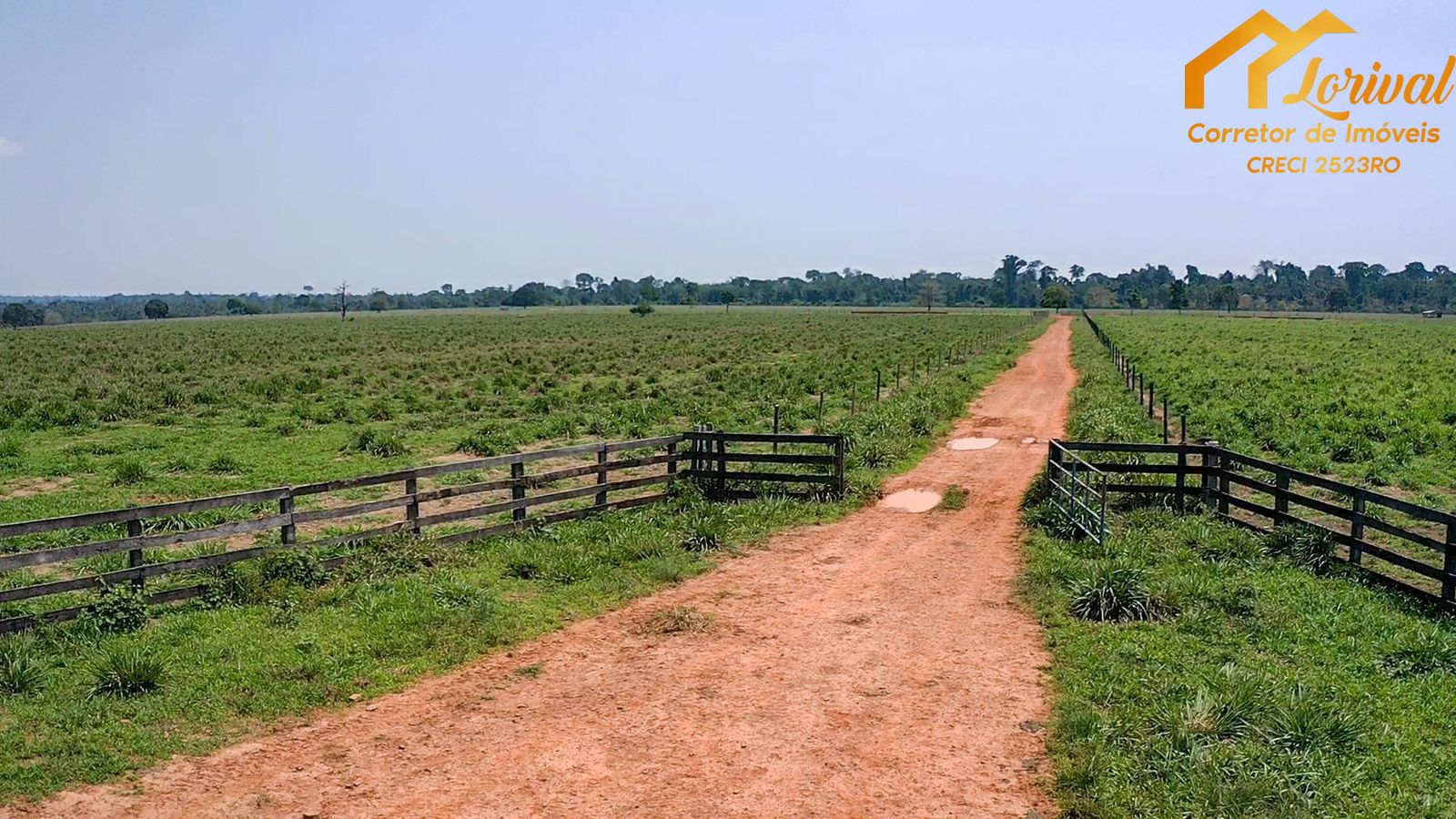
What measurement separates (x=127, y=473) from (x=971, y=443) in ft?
60.7

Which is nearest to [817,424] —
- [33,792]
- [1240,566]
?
[1240,566]

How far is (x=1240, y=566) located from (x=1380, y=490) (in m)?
7.57

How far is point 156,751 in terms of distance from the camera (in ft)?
23.7

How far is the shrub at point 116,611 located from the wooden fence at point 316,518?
10 centimetres

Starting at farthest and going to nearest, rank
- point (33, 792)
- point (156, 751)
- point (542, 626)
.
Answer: point (542, 626) → point (156, 751) → point (33, 792)

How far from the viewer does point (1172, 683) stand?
27.3 ft

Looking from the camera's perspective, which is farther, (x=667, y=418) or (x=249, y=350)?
(x=249, y=350)

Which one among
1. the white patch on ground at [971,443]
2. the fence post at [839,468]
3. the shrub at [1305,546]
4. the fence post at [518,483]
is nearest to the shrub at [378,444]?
the fence post at [518,483]

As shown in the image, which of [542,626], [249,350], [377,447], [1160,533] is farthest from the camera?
[249,350]

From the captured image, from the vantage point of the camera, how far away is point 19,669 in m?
8.24

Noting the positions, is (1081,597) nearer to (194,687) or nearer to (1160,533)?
(1160,533)

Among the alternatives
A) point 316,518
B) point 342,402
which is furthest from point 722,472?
point 342,402

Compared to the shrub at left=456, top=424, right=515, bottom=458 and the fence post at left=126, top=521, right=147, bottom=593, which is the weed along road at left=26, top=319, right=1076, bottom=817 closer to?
the fence post at left=126, top=521, right=147, bottom=593

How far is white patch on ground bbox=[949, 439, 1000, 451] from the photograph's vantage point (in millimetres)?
22031
